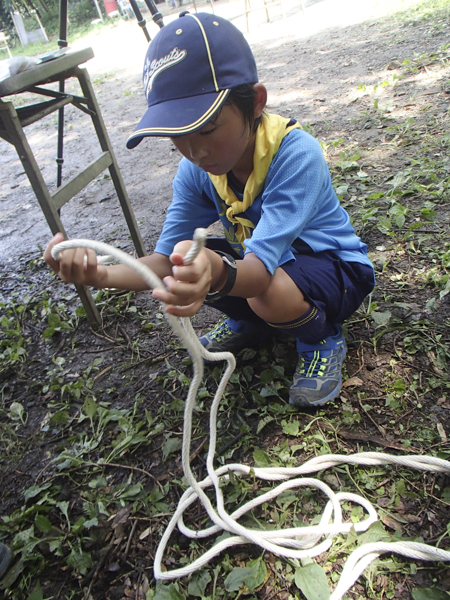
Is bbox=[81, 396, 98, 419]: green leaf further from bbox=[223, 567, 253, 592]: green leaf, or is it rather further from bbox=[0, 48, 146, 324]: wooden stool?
bbox=[223, 567, 253, 592]: green leaf

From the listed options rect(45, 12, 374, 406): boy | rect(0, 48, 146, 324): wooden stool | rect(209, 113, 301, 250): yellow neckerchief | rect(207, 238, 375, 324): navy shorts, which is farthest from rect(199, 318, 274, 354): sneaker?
rect(0, 48, 146, 324): wooden stool

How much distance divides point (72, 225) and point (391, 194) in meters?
2.03

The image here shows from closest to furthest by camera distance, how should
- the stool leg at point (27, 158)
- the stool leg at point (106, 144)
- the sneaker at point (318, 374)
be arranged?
the sneaker at point (318, 374)
the stool leg at point (27, 158)
the stool leg at point (106, 144)

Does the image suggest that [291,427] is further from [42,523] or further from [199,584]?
[42,523]

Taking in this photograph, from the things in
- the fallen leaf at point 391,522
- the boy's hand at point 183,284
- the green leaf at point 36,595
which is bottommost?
the fallen leaf at point 391,522

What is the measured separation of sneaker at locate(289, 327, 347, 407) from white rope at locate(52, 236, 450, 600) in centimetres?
21

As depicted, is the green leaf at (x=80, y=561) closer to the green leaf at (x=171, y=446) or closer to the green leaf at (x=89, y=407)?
A: the green leaf at (x=171, y=446)

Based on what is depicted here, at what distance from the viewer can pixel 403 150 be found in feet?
8.85

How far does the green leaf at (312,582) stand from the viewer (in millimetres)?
959

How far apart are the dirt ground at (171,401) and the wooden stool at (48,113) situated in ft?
1.17

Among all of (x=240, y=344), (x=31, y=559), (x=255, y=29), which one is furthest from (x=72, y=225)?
(x=255, y=29)

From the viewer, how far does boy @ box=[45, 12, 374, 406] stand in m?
1.05

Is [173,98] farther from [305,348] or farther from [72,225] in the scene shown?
[72,225]

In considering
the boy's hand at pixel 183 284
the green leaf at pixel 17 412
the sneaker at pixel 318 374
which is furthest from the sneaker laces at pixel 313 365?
the green leaf at pixel 17 412
